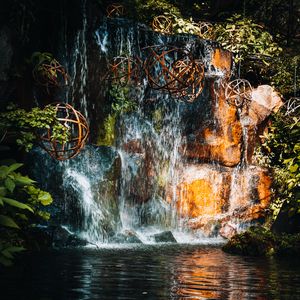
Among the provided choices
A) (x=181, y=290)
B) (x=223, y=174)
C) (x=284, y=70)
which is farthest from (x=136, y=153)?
(x=181, y=290)

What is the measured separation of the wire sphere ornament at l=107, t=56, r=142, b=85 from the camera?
1265cm

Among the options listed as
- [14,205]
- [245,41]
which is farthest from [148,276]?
[245,41]

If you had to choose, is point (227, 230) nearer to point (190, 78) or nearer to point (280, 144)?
point (280, 144)

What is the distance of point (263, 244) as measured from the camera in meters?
8.70

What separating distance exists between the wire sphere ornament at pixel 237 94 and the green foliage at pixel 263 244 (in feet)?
18.8

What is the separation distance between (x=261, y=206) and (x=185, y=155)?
2397 mm

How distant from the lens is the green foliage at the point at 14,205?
5102mm

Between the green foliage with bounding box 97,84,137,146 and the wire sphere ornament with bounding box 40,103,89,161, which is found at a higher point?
the green foliage with bounding box 97,84,137,146

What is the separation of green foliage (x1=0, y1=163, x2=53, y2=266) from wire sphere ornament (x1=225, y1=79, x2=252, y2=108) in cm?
679

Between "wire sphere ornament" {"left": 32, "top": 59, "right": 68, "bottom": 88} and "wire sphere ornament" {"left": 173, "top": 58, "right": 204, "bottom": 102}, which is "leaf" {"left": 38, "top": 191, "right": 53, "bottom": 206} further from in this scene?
"wire sphere ornament" {"left": 173, "top": 58, "right": 204, "bottom": 102}

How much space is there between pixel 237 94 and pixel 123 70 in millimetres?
3172

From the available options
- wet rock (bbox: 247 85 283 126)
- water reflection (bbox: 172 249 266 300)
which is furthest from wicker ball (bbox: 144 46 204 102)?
water reflection (bbox: 172 249 266 300)

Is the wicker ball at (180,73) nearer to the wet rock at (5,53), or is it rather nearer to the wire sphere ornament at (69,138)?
the wire sphere ornament at (69,138)

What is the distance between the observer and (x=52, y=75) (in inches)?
442
